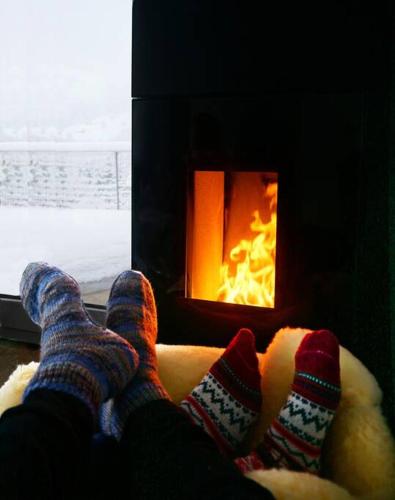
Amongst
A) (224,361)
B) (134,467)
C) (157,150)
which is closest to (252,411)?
(224,361)

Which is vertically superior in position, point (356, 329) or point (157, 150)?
point (157, 150)

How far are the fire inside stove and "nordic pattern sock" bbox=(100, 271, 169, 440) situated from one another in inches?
6.2

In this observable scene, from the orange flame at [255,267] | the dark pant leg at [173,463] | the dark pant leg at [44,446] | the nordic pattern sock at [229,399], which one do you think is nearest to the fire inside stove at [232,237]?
the orange flame at [255,267]

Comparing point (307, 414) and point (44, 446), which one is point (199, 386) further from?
point (44, 446)

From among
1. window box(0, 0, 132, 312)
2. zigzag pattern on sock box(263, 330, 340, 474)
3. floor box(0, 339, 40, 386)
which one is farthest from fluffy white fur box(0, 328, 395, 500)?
window box(0, 0, 132, 312)

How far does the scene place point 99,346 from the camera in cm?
93

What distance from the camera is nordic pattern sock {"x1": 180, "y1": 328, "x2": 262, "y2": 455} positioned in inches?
38.7

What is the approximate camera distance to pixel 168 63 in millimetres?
1226

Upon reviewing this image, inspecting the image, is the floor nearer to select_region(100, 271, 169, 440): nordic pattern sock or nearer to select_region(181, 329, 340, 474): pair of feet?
select_region(100, 271, 169, 440): nordic pattern sock

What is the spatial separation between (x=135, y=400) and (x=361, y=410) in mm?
A: 386

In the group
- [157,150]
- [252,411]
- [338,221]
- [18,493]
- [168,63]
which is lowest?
[252,411]

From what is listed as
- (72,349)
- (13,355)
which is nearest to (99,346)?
(72,349)

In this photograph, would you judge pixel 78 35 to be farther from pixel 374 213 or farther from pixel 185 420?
pixel 185 420

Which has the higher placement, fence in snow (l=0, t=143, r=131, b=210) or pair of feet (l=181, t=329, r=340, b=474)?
fence in snow (l=0, t=143, r=131, b=210)
